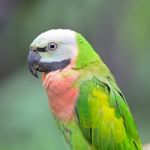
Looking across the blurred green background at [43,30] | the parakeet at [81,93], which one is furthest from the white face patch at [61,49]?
the blurred green background at [43,30]

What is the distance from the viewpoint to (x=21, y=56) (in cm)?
604

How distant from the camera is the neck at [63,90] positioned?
4.05 meters

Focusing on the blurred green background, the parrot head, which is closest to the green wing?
the parrot head

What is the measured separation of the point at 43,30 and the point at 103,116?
6.29 feet

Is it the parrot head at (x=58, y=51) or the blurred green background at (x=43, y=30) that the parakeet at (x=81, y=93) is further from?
the blurred green background at (x=43, y=30)

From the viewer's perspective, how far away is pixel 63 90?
4059 mm

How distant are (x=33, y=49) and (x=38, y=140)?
3.21ft

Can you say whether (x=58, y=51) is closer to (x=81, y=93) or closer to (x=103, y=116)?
(x=81, y=93)

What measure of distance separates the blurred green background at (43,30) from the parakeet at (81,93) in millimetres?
664

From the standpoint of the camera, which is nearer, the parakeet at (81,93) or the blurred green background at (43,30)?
the parakeet at (81,93)

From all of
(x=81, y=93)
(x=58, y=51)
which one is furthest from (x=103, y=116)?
(x=58, y=51)

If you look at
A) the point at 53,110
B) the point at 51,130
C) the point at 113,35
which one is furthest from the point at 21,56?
the point at 53,110

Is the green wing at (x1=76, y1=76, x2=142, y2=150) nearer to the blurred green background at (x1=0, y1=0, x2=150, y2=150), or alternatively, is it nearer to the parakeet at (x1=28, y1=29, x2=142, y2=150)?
the parakeet at (x1=28, y1=29, x2=142, y2=150)

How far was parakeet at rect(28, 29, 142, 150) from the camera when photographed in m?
4.05
